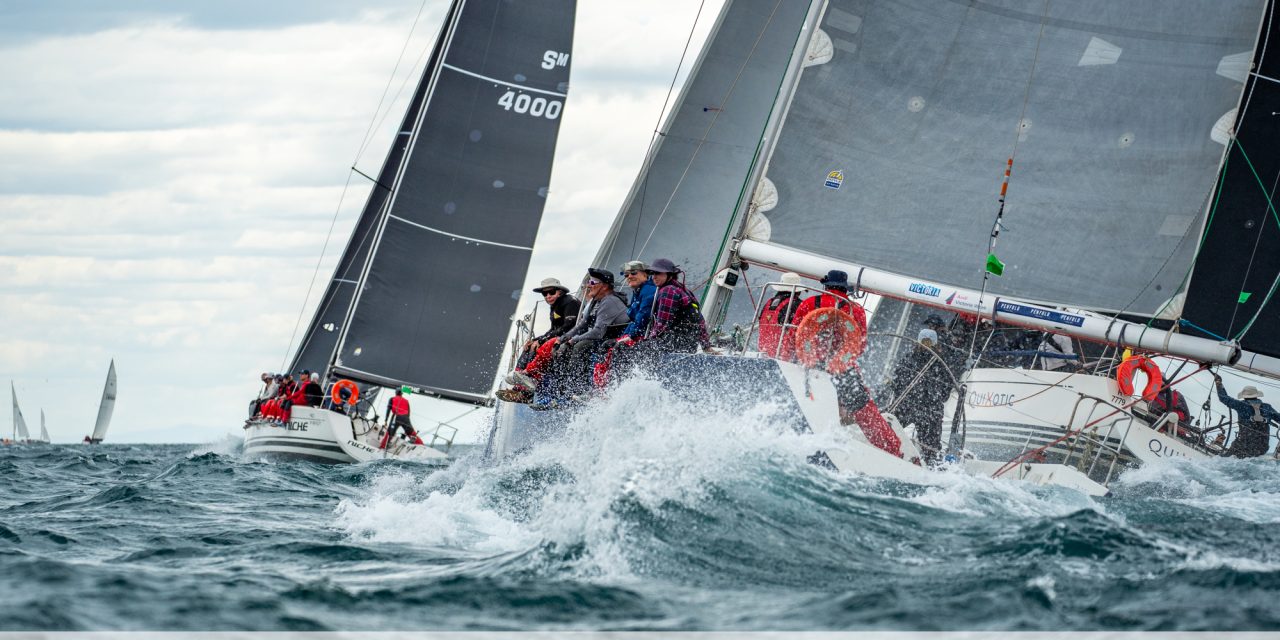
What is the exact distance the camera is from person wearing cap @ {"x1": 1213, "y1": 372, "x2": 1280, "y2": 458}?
10898mm

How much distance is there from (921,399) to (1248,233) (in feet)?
10.4

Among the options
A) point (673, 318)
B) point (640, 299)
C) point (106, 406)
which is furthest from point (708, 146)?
point (106, 406)

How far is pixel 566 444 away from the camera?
8.27m

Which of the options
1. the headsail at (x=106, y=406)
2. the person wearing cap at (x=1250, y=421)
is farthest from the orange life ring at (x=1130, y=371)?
the headsail at (x=106, y=406)

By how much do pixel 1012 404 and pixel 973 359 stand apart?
1147 millimetres

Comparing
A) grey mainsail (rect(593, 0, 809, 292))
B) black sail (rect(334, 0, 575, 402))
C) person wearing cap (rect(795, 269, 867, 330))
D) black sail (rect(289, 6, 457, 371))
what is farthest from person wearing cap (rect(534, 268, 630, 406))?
black sail (rect(289, 6, 457, 371))

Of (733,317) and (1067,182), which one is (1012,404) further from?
(733,317)

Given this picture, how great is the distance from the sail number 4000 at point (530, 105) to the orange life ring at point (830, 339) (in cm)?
1157

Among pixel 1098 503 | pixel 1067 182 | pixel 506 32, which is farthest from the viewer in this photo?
pixel 506 32

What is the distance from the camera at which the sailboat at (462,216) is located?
A: 695 inches

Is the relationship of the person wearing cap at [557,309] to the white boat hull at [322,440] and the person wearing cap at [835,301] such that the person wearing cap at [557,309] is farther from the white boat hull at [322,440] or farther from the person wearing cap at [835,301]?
the white boat hull at [322,440]

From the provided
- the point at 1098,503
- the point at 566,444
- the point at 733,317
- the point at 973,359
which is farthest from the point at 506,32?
the point at 1098,503

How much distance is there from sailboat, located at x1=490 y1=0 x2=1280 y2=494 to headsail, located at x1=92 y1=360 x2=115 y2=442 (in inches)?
1881

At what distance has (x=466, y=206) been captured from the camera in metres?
18.0
